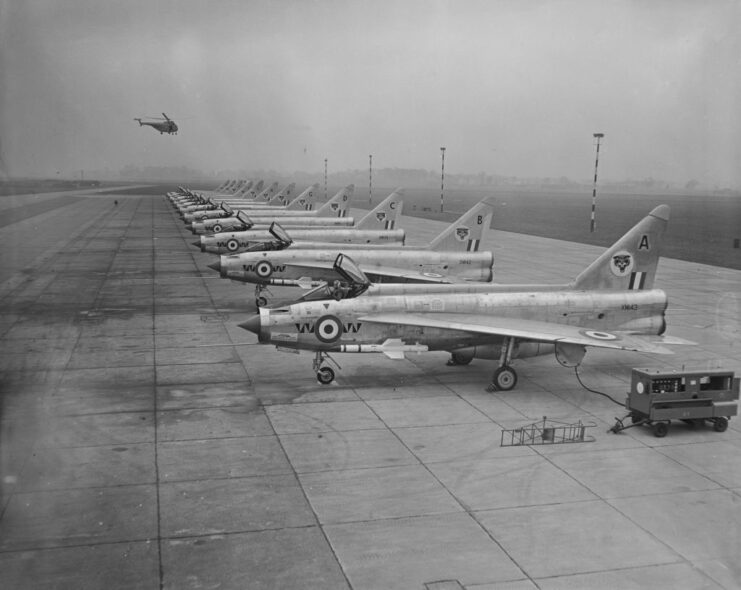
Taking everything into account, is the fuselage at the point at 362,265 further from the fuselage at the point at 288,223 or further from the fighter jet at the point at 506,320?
the fuselage at the point at 288,223

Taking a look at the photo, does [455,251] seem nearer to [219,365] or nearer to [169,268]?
[219,365]

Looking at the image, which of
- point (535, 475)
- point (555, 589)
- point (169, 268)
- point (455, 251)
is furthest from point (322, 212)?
point (555, 589)

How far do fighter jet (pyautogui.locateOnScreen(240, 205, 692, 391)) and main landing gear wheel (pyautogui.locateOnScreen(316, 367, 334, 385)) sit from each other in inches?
1.2

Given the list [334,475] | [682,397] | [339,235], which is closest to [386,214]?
[339,235]

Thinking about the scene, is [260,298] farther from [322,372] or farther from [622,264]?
[622,264]

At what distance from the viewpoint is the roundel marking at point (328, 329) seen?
1980 cm

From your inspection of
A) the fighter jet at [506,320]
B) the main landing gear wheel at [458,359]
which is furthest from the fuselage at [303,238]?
the fighter jet at [506,320]

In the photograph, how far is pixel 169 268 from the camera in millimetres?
45500

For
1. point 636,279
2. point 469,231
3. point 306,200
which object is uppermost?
point 469,231

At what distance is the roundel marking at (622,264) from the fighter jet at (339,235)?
21120mm

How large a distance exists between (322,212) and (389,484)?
162 feet

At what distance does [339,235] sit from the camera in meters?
42.5

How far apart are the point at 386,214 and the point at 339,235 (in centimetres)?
349

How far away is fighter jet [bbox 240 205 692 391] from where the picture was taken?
19.7 metres
